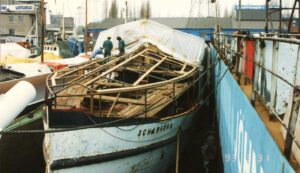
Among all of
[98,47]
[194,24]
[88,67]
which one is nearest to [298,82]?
[88,67]

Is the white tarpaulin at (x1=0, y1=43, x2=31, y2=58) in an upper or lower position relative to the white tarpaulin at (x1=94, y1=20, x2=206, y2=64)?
lower

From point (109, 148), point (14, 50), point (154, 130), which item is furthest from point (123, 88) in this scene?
point (14, 50)

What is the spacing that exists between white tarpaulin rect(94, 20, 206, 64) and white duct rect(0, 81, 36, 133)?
7567 millimetres

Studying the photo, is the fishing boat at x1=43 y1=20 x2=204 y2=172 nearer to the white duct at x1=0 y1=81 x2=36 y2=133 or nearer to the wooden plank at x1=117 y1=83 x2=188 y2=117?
the wooden plank at x1=117 y1=83 x2=188 y2=117

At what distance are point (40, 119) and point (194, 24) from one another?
4259 cm

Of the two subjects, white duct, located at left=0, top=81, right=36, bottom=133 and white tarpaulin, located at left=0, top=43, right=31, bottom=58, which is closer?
white duct, located at left=0, top=81, right=36, bottom=133

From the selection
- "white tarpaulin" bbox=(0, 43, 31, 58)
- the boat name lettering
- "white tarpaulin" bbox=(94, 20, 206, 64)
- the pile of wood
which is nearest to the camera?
the boat name lettering

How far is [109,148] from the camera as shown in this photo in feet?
24.4

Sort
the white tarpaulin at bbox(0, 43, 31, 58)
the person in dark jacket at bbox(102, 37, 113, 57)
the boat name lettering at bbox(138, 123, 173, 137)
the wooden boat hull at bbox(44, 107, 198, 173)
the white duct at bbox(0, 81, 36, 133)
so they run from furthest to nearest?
the white tarpaulin at bbox(0, 43, 31, 58) < the person in dark jacket at bbox(102, 37, 113, 57) < the boat name lettering at bbox(138, 123, 173, 137) < the wooden boat hull at bbox(44, 107, 198, 173) < the white duct at bbox(0, 81, 36, 133)

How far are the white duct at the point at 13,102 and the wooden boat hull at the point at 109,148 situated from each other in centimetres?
139

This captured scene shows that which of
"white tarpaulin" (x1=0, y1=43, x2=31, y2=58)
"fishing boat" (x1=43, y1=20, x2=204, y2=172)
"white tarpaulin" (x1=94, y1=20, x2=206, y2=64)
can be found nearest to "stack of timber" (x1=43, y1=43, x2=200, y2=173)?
"fishing boat" (x1=43, y1=20, x2=204, y2=172)

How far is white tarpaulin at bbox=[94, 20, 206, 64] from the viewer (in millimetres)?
13336

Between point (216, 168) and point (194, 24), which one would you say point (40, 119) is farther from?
point (194, 24)

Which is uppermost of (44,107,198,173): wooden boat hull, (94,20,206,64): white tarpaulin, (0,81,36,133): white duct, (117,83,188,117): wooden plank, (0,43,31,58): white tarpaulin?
(94,20,206,64): white tarpaulin
